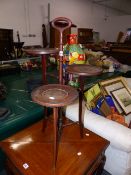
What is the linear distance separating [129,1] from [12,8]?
4463 millimetres

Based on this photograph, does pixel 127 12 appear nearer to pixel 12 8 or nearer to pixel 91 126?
pixel 12 8

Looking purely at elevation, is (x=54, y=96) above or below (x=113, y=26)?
below

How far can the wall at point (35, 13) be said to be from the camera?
3.32 metres

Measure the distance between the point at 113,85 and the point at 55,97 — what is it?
1376 millimetres

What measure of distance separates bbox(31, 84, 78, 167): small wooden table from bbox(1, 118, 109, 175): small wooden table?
0.08 m

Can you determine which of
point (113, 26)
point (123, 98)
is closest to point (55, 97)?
point (123, 98)

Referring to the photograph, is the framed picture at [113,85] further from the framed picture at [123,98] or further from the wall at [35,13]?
the wall at [35,13]

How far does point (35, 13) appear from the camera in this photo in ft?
12.4

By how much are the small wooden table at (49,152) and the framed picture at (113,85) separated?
2.56ft

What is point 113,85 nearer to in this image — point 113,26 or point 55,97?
point 55,97

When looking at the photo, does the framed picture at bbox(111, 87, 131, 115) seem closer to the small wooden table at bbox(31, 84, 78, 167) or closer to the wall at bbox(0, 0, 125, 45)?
the small wooden table at bbox(31, 84, 78, 167)

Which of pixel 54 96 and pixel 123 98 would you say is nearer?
pixel 54 96

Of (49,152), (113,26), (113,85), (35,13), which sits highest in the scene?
(113,26)

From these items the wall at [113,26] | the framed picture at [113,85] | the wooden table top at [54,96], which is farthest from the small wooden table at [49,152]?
the wall at [113,26]
